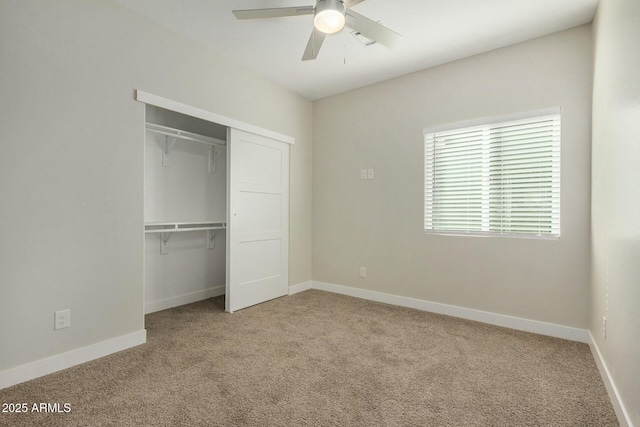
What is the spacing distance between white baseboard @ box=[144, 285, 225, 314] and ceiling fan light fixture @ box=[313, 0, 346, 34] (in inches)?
122

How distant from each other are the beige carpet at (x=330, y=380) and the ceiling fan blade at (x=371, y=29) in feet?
7.43

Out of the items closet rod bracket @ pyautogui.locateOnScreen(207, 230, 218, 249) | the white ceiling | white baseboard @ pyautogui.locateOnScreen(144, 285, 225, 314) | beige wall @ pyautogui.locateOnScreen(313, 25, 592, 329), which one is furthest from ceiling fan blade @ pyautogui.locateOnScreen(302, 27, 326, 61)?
white baseboard @ pyautogui.locateOnScreen(144, 285, 225, 314)

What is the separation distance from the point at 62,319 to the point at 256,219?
6.30 ft

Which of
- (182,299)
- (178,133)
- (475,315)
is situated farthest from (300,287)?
(178,133)

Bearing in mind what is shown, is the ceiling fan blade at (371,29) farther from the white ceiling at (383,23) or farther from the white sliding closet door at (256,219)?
the white sliding closet door at (256,219)

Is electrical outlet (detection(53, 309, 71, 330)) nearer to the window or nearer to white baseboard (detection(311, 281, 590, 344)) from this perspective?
white baseboard (detection(311, 281, 590, 344))

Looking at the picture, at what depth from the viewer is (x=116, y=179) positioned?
239 cm

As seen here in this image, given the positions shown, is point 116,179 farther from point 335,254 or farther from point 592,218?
point 592,218

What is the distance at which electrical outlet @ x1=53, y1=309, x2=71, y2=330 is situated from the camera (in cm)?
210

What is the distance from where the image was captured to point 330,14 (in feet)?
5.87

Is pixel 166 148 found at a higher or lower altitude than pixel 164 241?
higher

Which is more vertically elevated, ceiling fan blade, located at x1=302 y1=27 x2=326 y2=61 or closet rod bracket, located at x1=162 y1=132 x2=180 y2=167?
ceiling fan blade, located at x1=302 y1=27 x2=326 y2=61

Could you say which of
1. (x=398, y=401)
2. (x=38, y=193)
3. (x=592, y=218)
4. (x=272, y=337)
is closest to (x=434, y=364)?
(x=398, y=401)

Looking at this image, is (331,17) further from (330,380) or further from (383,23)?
(330,380)
